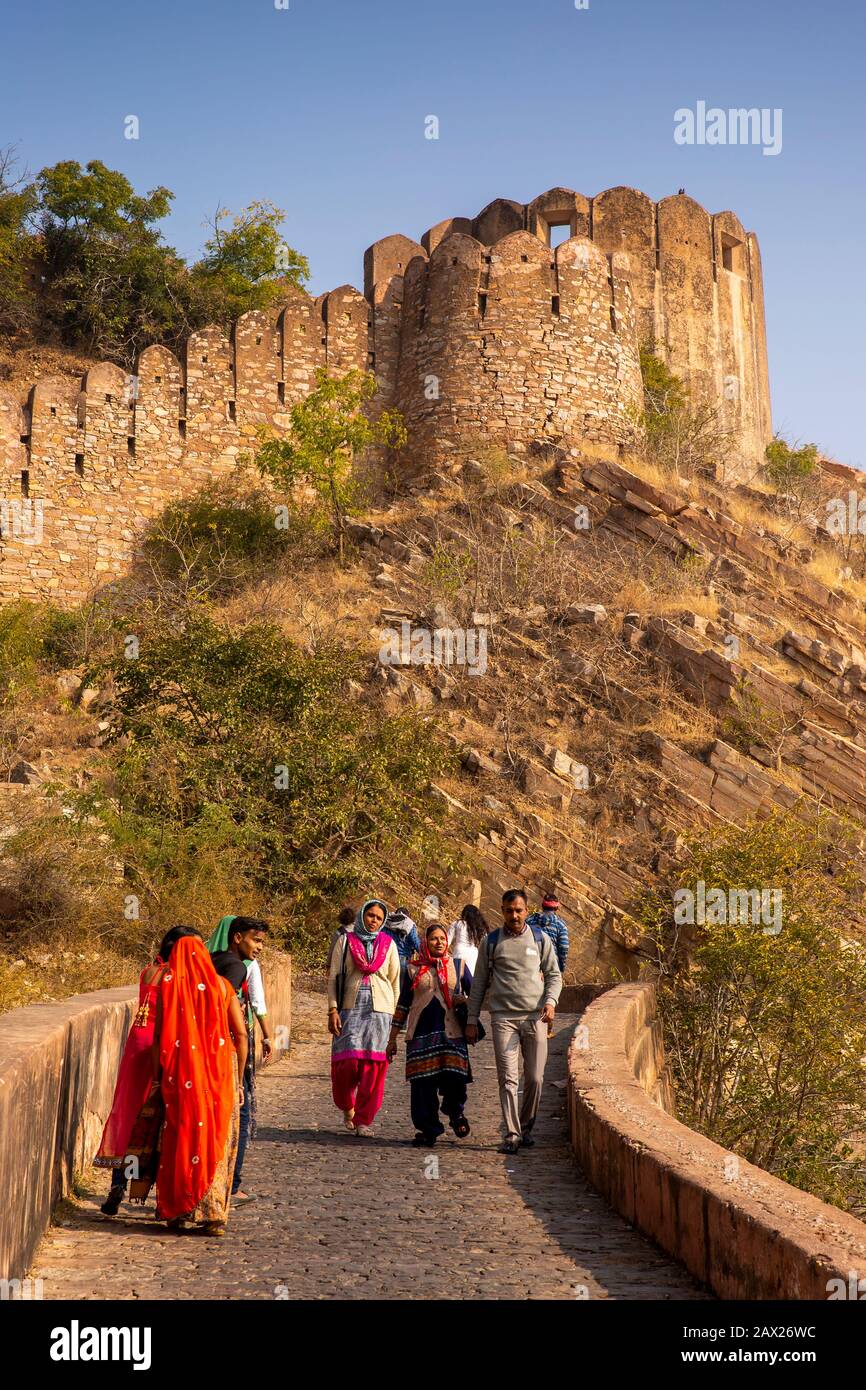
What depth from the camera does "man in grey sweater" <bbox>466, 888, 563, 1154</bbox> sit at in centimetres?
760

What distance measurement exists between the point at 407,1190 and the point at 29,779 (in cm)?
968

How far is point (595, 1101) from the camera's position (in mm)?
6613

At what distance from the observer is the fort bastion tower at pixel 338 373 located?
22.6 meters

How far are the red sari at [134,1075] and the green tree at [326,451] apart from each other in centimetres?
1688

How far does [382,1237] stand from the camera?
533 centimetres

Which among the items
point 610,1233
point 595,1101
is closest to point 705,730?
point 595,1101

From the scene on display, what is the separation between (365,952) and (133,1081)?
259 centimetres

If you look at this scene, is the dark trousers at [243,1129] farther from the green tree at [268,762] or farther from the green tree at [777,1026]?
the green tree at [268,762]

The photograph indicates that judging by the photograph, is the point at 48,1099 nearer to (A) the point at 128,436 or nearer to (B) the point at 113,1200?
(B) the point at 113,1200

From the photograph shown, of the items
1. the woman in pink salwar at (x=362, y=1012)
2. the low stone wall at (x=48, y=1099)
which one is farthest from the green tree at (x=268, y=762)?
the low stone wall at (x=48, y=1099)

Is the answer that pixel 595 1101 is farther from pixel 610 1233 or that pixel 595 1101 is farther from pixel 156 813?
pixel 156 813

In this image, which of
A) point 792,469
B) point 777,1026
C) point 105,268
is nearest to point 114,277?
point 105,268

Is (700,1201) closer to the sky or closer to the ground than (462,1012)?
closer to the ground

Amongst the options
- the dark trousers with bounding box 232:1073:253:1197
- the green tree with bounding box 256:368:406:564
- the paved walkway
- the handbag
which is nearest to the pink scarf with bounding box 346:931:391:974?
the handbag
